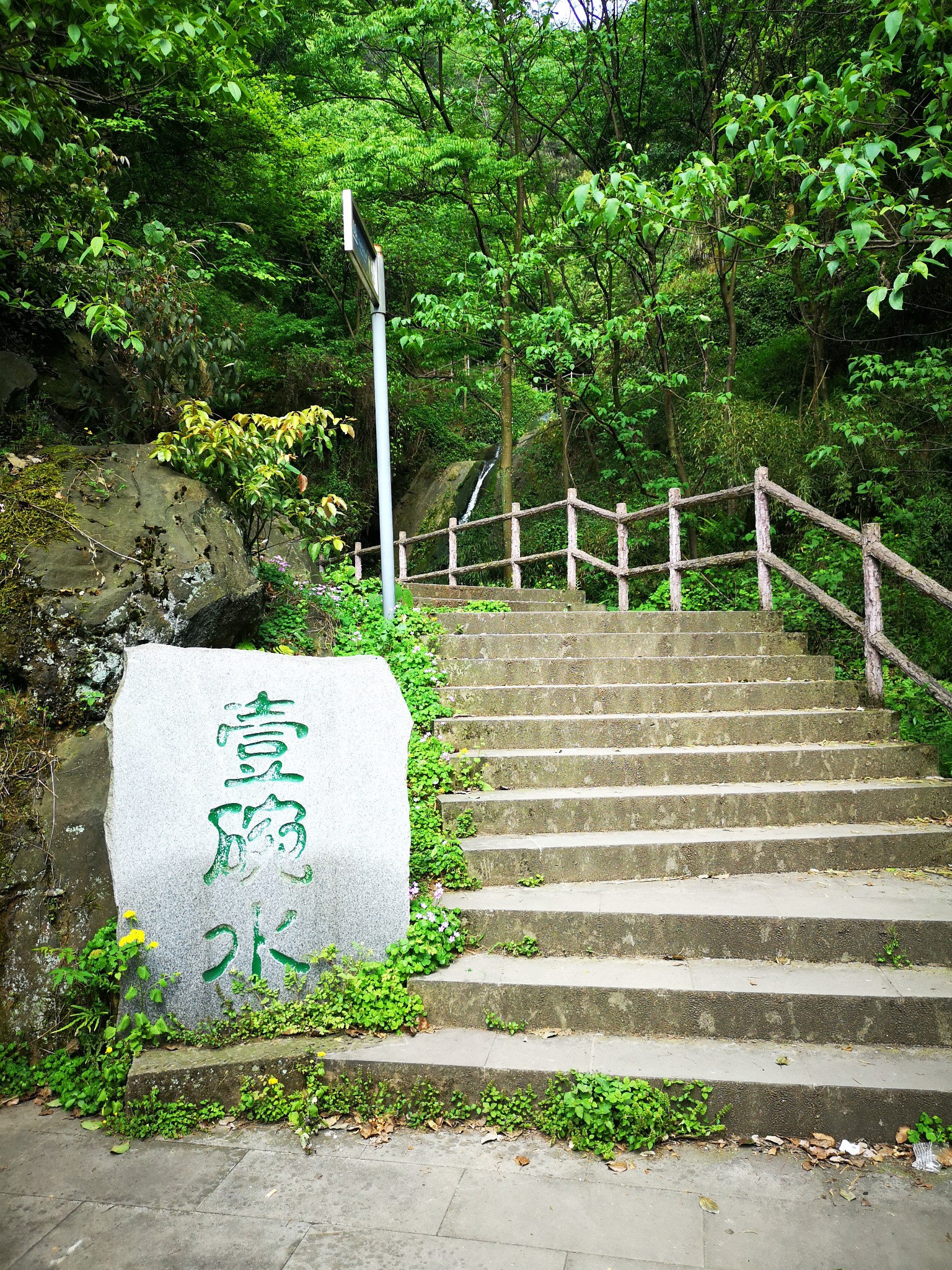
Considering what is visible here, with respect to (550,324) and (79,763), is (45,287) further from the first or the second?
(550,324)

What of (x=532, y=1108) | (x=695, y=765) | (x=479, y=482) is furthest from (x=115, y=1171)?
(x=479, y=482)

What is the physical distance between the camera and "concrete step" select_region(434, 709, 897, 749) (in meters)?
4.56

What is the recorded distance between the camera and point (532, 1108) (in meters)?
2.64

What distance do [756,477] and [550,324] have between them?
176 inches

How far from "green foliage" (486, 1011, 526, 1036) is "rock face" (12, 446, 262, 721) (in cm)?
226

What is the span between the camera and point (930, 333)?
26.6 ft

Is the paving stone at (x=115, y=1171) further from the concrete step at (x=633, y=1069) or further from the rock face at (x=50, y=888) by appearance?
the rock face at (x=50, y=888)

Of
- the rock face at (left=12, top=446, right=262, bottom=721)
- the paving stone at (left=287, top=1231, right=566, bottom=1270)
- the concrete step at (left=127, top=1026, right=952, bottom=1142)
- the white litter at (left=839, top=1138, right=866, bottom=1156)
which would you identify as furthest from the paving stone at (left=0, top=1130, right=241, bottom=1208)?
the white litter at (left=839, top=1138, right=866, bottom=1156)

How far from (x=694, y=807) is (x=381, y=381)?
3193 millimetres

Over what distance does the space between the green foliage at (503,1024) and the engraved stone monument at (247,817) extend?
49 centimetres

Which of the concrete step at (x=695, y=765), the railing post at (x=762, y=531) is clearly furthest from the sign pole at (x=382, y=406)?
the railing post at (x=762, y=531)

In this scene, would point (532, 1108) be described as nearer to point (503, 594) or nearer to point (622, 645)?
point (622, 645)

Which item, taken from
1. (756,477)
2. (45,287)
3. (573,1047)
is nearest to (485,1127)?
(573,1047)

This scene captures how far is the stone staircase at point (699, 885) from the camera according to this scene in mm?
2732
